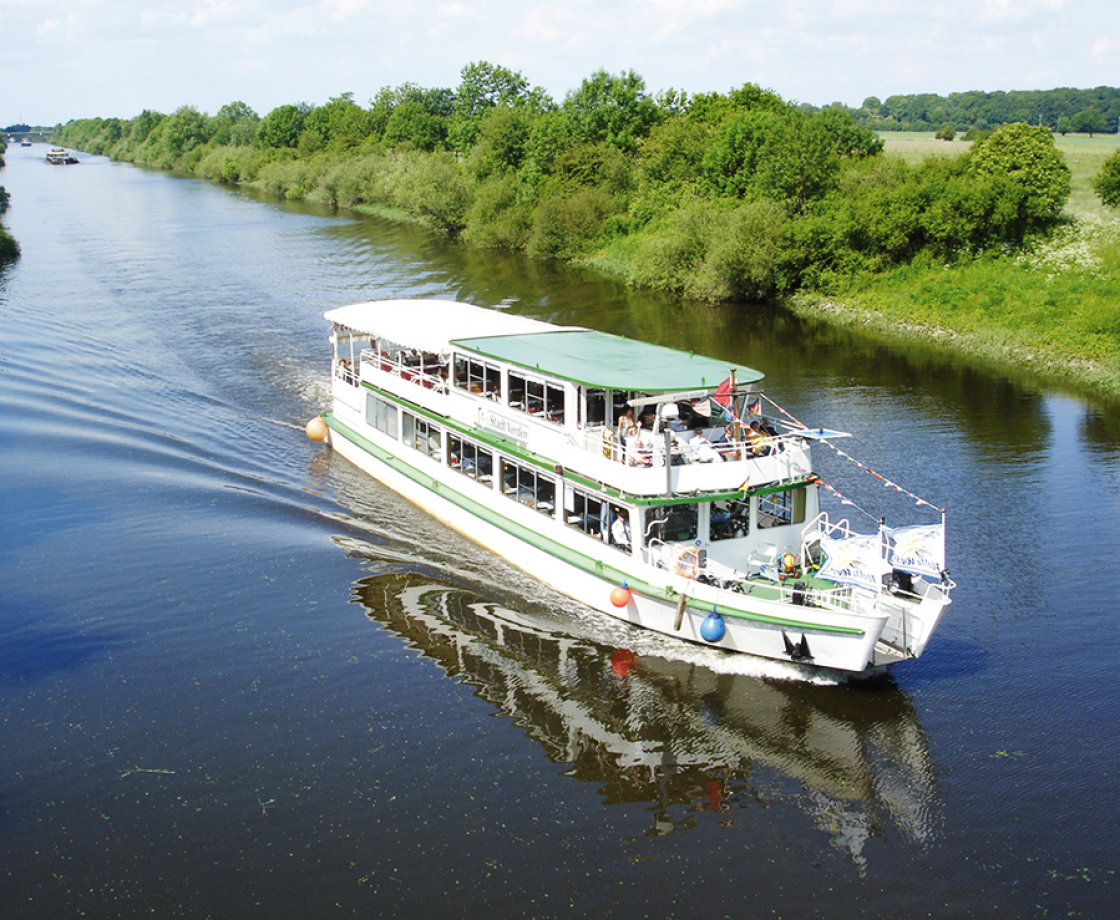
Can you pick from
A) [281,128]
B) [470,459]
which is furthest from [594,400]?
[281,128]

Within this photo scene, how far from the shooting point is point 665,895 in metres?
15.4

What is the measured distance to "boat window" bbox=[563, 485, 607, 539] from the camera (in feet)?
79.3

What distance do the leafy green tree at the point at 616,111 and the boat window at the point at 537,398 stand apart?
7050 cm

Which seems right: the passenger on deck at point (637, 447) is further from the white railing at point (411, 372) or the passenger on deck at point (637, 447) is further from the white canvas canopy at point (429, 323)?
the white railing at point (411, 372)

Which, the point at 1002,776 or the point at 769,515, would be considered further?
the point at 769,515

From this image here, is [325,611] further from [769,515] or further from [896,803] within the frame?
[896,803]

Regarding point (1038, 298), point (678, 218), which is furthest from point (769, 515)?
point (678, 218)

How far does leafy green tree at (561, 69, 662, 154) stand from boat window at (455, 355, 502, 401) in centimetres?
6795

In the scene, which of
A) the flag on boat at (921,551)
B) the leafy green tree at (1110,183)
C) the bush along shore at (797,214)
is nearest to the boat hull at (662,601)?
the flag on boat at (921,551)

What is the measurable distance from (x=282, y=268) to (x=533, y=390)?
164 ft

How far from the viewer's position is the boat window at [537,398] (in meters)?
25.4

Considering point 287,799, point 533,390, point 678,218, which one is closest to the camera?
point 287,799

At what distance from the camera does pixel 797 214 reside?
68000mm

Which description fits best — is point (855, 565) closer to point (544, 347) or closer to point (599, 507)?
point (599, 507)
